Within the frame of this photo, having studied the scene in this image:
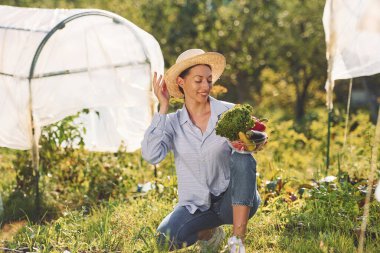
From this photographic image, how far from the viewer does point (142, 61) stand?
5.52 meters

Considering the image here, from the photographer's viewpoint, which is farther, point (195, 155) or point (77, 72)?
point (77, 72)

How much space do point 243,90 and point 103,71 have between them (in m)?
6.38

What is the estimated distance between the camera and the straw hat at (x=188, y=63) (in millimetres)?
3805

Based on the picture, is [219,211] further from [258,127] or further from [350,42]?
[350,42]

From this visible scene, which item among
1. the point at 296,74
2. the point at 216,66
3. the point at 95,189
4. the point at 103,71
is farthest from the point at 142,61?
the point at 296,74

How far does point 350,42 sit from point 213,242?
1.88 meters

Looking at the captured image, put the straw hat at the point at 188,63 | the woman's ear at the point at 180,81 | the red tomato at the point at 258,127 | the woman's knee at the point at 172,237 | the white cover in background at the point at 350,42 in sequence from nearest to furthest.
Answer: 1. the red tomato at the point at 258,127
2. the woman's knee at the point at 172,237
3. the straw hat at the point at 188,63
4. the woman's ear at the point at 180,81
5. the white cover in background at the point at 350,42

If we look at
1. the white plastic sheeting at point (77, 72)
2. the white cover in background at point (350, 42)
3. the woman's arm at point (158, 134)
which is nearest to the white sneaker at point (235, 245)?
the woman's arm at point (158, 134)

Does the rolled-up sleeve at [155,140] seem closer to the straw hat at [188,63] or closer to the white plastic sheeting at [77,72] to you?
the straw hat at [188,63]

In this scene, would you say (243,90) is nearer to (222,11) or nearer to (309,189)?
(222,11)

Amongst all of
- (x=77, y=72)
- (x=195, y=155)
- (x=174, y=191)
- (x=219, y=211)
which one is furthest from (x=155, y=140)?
(x=77, y=72)

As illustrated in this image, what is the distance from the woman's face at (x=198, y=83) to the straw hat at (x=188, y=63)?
0.04 m

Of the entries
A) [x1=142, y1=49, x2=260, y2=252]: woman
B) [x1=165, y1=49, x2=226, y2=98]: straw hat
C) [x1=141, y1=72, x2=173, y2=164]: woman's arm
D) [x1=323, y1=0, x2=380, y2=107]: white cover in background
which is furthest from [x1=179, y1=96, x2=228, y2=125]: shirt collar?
[x1=323, y1=0, x2=380, y2=107]: white cover in background

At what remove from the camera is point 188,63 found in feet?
12.5
